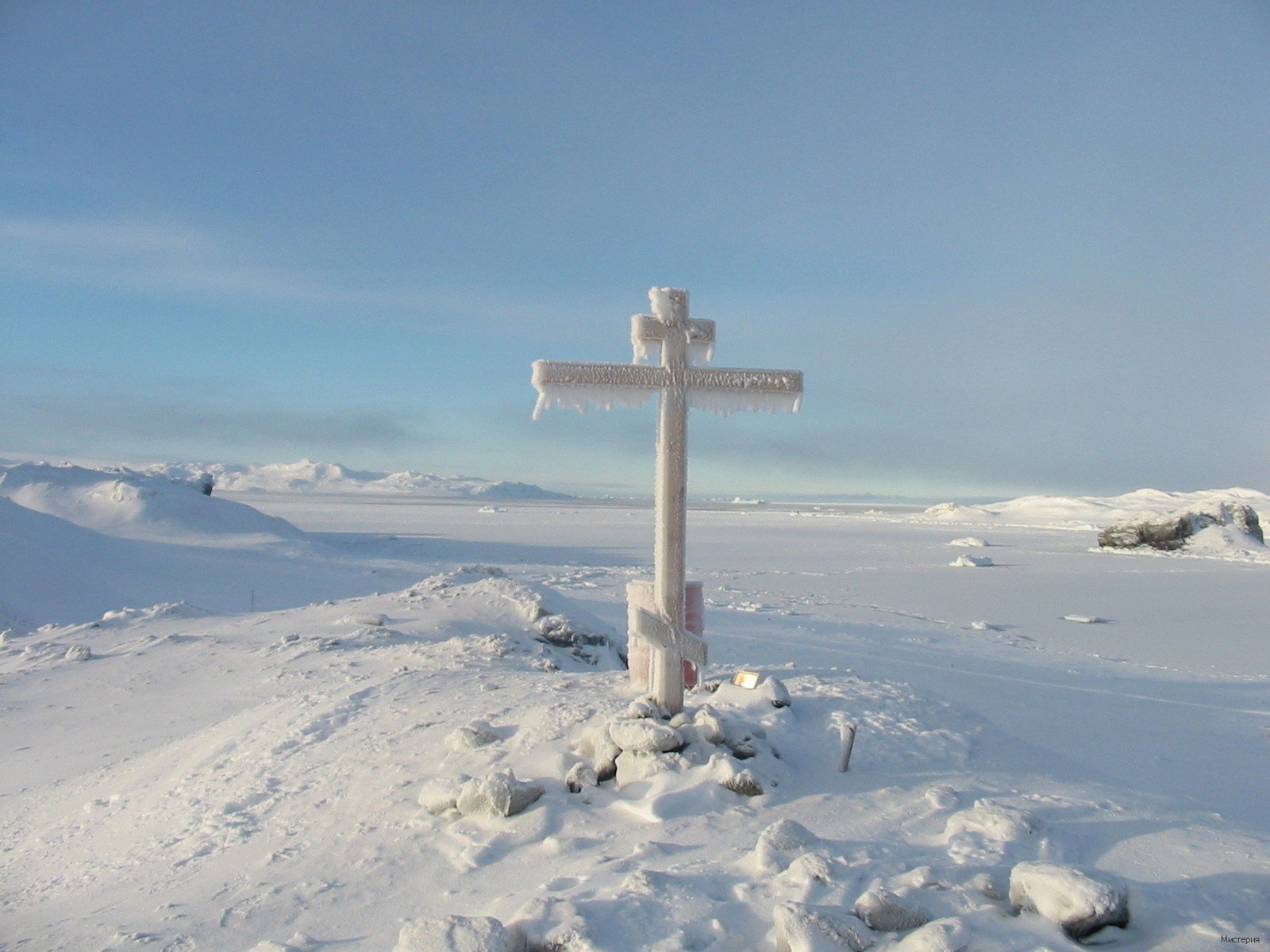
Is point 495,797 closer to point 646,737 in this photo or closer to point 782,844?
point 646,737

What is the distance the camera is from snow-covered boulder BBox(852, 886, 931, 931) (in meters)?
3.11

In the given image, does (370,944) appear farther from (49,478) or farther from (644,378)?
(49,478)

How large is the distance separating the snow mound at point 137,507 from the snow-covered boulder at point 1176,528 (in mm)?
29804

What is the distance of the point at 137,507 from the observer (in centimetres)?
2341

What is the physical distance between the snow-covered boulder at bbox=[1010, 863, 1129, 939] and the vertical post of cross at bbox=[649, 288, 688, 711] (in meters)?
2.32

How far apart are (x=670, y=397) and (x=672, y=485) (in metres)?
0.57

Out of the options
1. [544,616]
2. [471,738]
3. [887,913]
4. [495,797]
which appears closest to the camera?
[887,913]

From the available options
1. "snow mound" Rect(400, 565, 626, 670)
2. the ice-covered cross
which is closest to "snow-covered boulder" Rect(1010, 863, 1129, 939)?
the ice-covered cross

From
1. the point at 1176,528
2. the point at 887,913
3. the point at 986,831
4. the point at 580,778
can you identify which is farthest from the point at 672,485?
the point at 1176,528

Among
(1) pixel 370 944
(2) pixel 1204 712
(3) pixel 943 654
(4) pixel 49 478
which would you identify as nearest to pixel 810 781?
(1) pixel 370 944

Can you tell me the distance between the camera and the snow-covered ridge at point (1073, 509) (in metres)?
60.6

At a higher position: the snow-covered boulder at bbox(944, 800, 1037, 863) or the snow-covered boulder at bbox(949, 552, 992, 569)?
the snow-covered boulder at bbox(944, 800, 1037, 863)

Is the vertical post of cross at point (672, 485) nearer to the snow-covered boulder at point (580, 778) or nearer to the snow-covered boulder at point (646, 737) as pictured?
the snow-covered boulder at point (646, 737)

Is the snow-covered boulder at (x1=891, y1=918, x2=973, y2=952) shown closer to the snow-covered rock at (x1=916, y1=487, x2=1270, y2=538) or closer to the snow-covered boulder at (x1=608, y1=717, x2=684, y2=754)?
the snow-covered boulder at (x1=608, y1=717, x2=684, y2=754)
